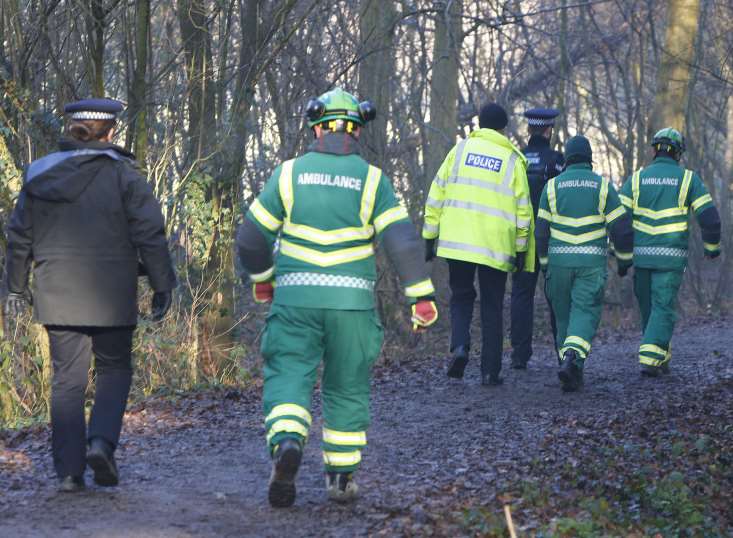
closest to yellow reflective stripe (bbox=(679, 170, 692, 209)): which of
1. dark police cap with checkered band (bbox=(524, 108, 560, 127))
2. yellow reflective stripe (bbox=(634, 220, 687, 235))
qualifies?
yellow reflective stripe (bbox=(634, 220, 687, 235))

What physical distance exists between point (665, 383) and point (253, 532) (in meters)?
5.83

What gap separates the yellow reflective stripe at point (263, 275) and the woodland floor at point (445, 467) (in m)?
1.14

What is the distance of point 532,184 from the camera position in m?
10.8

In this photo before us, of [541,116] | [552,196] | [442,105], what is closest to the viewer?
[552,196]

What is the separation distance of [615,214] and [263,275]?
4.79 metres

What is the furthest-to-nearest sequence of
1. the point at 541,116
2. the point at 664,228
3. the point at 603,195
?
the point at 541,116 < the point at 664,228 < the point at 603,195

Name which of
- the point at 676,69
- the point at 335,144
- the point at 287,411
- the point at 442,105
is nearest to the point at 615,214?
the point at 335,144

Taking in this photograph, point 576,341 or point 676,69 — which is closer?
point 576,341

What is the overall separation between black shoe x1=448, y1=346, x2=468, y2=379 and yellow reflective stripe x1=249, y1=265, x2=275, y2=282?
12.4 feet

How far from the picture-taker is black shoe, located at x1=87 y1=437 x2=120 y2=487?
6.00 metres

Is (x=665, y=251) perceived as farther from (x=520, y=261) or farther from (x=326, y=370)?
(x=326, y=370)

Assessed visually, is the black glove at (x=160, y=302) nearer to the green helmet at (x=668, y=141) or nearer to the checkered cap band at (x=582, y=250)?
the checkered cap band at (x=582, y=250)

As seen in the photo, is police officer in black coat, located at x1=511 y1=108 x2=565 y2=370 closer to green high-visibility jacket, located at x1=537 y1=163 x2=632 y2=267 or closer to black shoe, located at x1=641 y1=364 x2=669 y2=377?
green high-visibility jacket, located at x1=537 y1=163 x2=632 y2=267

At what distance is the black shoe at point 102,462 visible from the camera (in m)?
6.00
